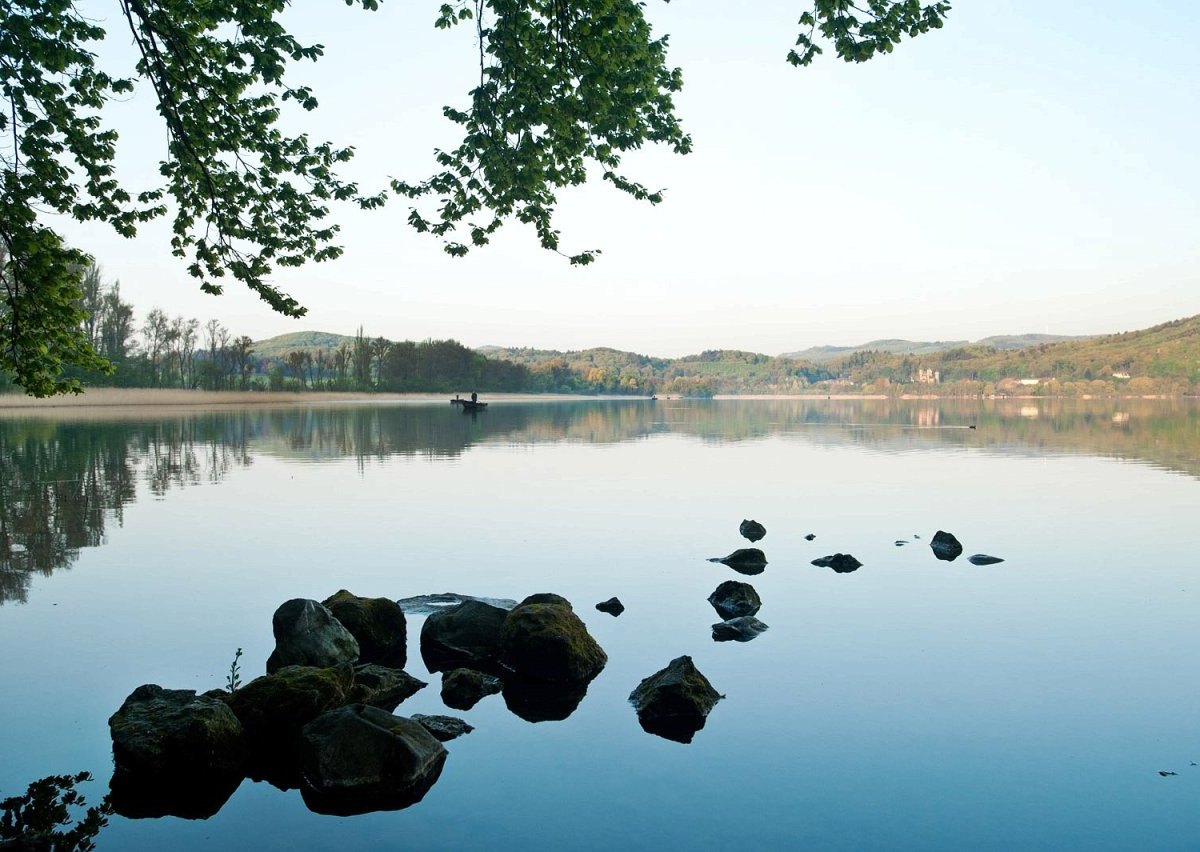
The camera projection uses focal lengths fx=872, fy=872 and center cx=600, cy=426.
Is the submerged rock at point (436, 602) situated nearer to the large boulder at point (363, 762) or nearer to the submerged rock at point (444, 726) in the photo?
the submerged rock at point (444, 726)

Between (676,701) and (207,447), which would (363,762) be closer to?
(676,701)

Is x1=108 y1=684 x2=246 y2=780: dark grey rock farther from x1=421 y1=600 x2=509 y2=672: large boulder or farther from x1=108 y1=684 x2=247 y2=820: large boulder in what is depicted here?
x1=421 y1=600 x2=509 y2=672: large boulder

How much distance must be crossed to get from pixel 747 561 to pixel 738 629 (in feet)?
18.8

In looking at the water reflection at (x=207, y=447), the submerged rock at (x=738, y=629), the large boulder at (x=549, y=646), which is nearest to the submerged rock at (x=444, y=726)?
the large boulder at (x=549, y=646)

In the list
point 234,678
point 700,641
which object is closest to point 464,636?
point 234,678

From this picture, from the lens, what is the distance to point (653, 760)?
10.7 metres

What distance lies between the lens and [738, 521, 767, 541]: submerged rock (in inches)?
1014

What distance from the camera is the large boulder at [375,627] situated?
14.6 m

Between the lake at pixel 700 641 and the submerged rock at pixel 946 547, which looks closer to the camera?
the lake at pixel 700 641

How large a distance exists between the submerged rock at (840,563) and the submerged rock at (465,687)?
10967 millimetres

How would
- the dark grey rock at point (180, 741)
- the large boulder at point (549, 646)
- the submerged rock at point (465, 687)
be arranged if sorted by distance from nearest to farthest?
the dark grey rock at point (180, 741), the submerged rock at point (465, 687), the large boulder at point (549, 646)

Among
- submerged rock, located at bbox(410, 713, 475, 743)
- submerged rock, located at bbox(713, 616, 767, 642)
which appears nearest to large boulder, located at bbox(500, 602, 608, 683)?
submerged rock, located at bbox(410, 713, 475, 743)

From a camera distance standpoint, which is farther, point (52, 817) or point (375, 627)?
point (375, 627)

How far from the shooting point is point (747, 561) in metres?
21.9
